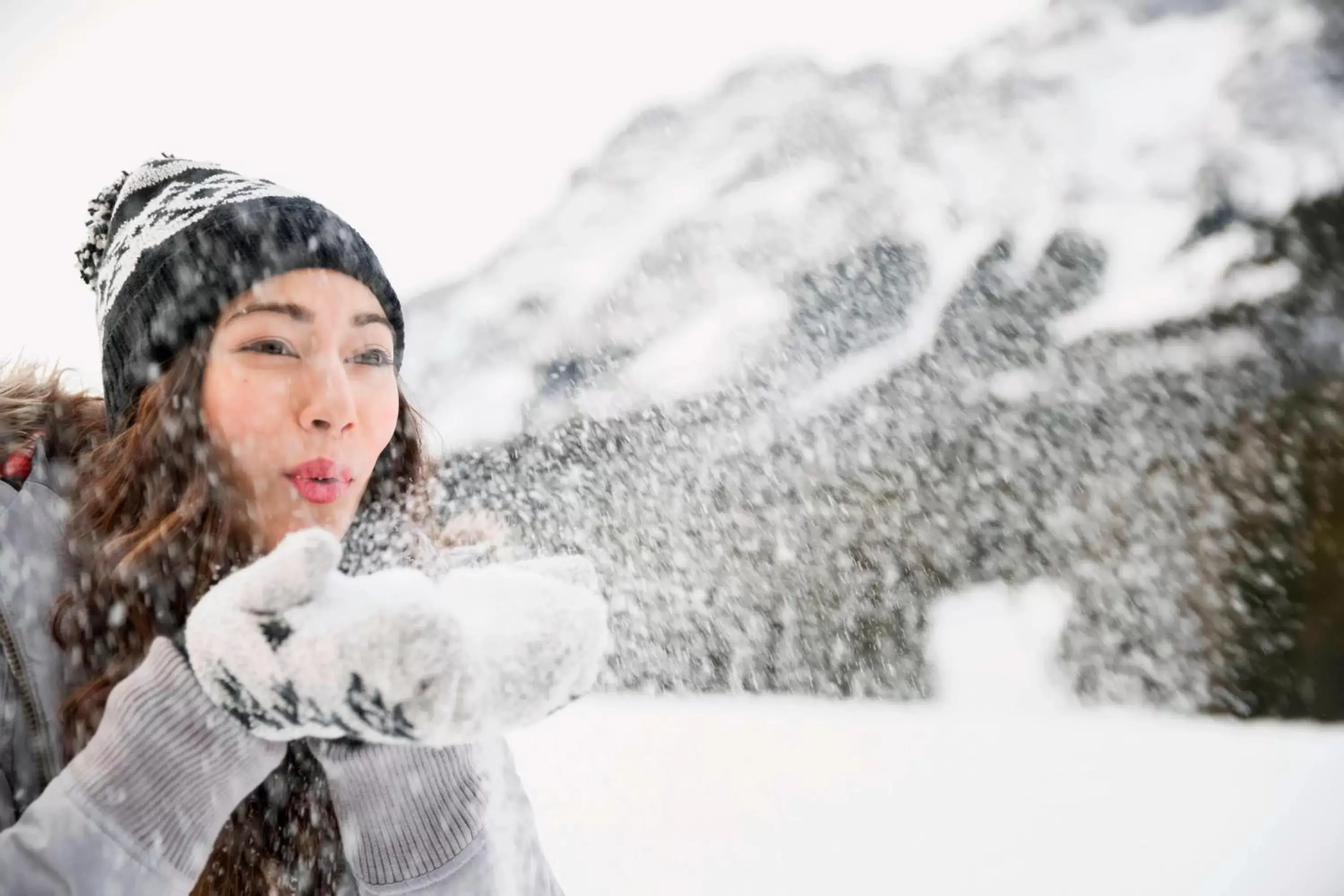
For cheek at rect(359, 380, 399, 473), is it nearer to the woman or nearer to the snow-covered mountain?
the woman

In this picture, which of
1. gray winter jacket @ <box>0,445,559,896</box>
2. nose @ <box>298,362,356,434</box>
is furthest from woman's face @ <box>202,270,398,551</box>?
gray winter jacket @ <box>0,445,559,896</box>

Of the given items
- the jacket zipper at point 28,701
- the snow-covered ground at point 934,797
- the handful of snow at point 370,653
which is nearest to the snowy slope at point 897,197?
the snow-covered ground at point 934,797

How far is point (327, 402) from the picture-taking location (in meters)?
0.81

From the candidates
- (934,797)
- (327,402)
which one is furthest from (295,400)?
(934,797)

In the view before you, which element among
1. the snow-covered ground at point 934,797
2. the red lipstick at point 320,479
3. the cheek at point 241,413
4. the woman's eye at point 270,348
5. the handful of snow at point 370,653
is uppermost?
the woman's eye at point 270,348

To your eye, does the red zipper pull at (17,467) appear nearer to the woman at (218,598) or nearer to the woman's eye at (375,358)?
the woman at (218,598)

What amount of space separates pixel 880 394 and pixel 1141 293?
1.47 metres

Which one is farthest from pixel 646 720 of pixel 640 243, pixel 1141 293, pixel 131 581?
pixel 640 243

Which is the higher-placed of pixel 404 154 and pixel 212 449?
pixel 404 154

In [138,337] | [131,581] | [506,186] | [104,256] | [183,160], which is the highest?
[506,186]

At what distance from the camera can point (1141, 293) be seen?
4.04 m

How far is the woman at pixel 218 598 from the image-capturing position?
568mm

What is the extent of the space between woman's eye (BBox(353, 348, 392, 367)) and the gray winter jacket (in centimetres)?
38

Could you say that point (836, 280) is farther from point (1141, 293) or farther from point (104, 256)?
point (104, 256)
